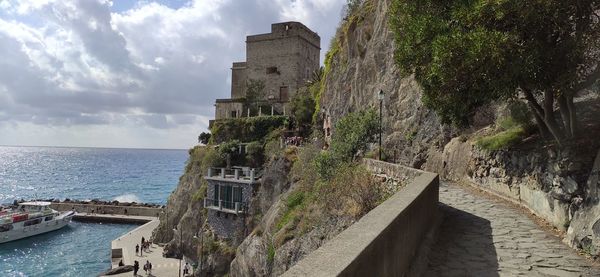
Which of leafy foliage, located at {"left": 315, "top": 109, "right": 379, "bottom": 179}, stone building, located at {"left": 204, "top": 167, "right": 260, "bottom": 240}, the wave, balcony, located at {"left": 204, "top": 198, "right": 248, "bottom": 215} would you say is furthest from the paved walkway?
the wave

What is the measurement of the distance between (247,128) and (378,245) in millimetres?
45541

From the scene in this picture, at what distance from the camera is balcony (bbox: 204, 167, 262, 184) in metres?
37.5

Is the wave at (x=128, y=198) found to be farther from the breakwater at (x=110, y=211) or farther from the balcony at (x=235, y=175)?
the balcony at (x=235, y=175)

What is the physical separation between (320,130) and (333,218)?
98.7 ft

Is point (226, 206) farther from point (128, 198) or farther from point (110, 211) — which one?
point (128, 198)

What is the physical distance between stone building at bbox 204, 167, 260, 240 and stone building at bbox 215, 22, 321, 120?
17.7 meters

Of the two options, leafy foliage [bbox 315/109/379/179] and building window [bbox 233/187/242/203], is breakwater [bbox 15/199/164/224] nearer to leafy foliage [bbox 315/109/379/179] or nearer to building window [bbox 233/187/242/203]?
building window [bbox 233/187/242/203]

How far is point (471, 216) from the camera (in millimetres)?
10602

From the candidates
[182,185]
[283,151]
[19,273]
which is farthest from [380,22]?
[19,273]

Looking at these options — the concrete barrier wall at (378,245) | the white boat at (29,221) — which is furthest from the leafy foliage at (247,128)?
the concrete barrier wall at (378,245)

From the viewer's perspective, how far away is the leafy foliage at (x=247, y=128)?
48625 mm

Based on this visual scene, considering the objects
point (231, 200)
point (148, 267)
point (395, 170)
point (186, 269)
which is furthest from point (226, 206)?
point (395, 170)

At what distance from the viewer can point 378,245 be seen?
4406 millimetres

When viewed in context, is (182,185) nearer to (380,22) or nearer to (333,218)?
(380,22)
